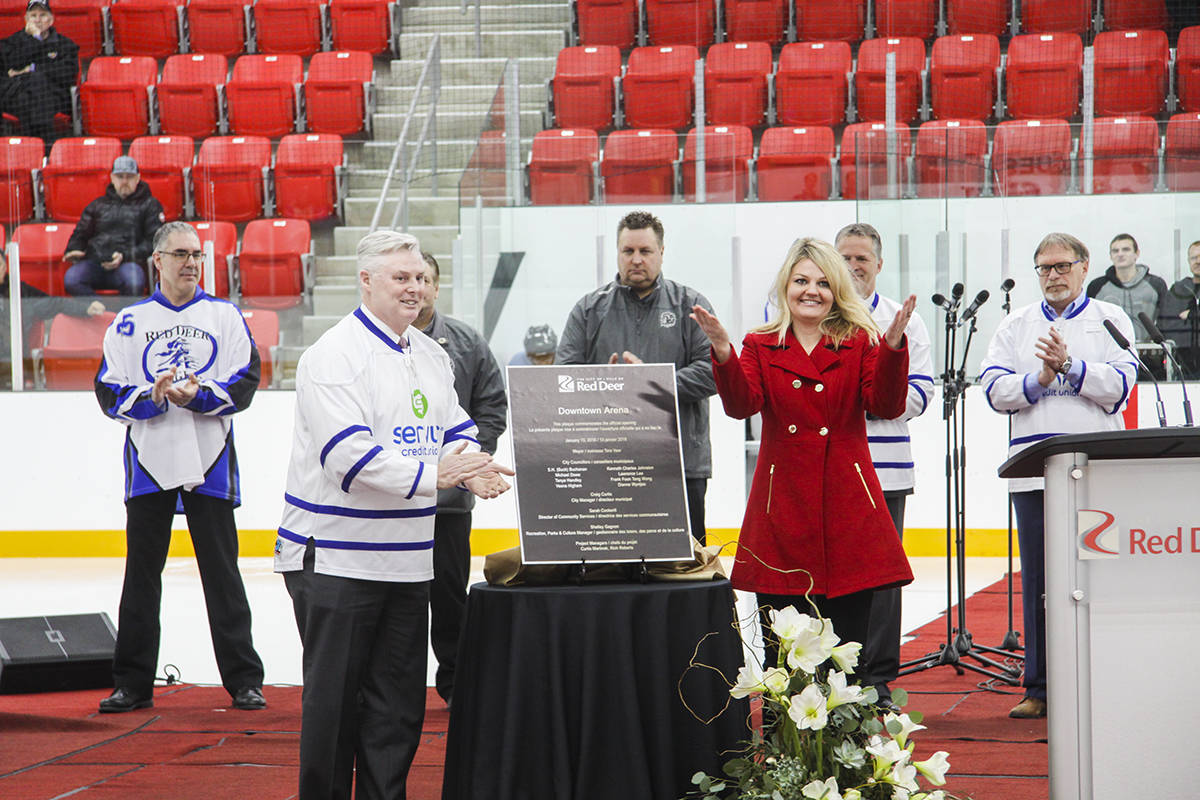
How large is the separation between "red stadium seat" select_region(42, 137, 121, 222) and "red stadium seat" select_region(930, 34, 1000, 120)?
617 cm

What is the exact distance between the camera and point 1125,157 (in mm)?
8219

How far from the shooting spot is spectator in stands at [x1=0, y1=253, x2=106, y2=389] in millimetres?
8547

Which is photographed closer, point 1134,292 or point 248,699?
point 248,699

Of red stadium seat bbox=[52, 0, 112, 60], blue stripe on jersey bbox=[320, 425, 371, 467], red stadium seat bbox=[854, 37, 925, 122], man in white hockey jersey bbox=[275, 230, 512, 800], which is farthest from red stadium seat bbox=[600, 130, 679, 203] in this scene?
red stadium seat bbox=[52, 0, 112, 60]

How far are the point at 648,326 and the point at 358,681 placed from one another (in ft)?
5.61

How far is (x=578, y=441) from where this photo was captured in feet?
9.76

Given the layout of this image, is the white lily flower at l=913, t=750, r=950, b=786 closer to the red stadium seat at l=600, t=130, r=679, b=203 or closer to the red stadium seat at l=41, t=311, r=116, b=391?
the red stadium seat at l=600, t=130, r=679, b=203

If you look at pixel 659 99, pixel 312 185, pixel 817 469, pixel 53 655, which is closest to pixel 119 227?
pixel 312 185

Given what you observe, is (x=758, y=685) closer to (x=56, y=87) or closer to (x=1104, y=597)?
(x=1104, y=597)

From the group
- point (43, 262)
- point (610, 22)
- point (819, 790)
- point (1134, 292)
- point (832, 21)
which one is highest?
point (610, 22)

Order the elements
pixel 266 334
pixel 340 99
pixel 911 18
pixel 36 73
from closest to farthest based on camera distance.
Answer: pixel 266 334
pixel 36 73
pixel 911 18
pixel 340 99

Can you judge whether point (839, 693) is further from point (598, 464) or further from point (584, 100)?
point (584, 100)

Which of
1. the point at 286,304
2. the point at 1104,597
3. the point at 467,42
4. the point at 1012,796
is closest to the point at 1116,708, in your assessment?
the point at 1104,597

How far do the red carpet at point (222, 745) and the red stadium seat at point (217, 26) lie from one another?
888 cm
